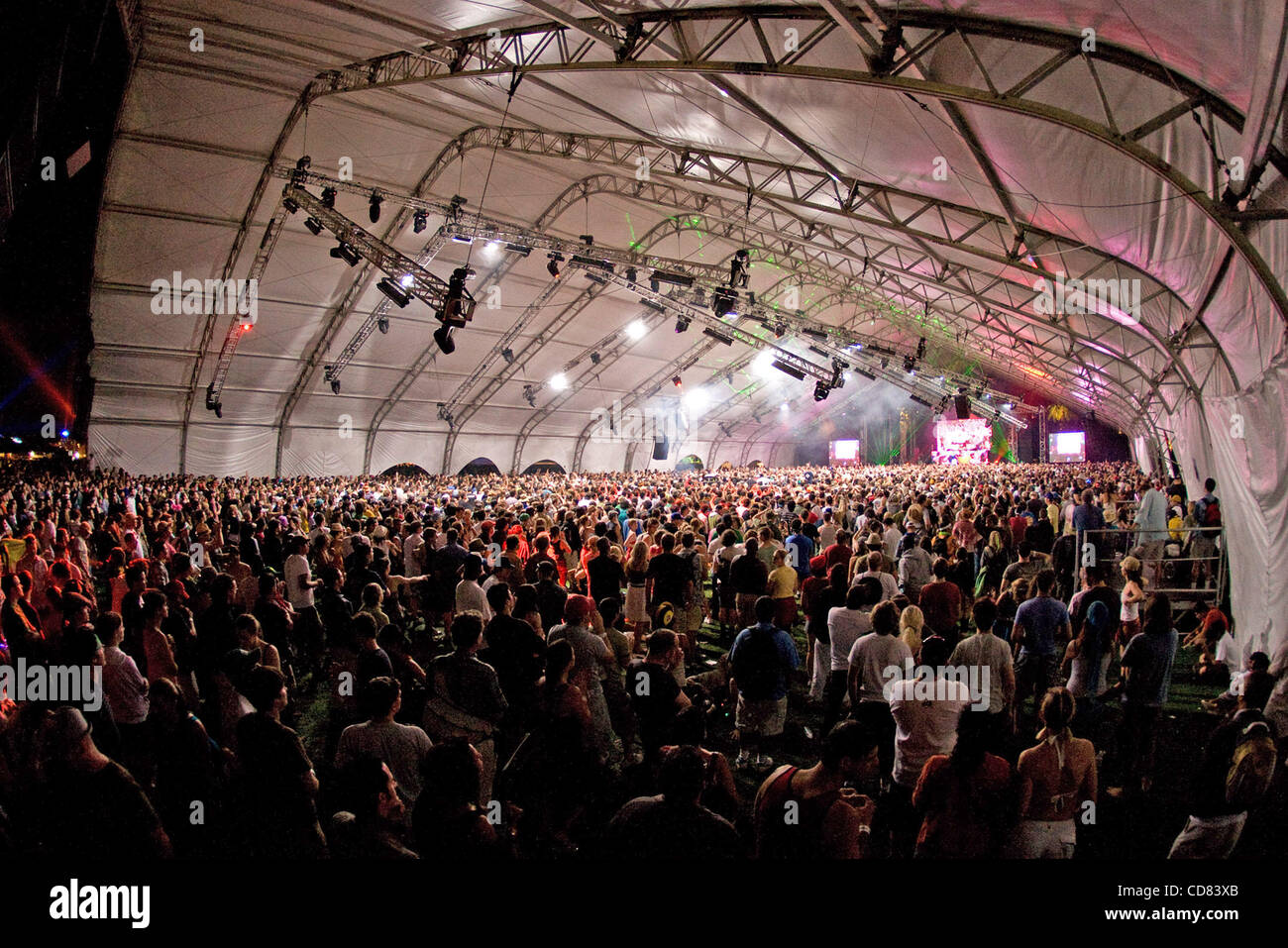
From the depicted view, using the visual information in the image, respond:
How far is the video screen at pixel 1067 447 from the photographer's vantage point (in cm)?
3441

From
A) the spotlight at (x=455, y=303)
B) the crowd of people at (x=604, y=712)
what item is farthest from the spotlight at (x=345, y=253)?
the crowd of people at (x=604, y=712)

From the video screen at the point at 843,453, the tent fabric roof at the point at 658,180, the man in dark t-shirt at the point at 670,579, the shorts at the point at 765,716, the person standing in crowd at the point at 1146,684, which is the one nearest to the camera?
the person standing in crowd at the point at 1146,684

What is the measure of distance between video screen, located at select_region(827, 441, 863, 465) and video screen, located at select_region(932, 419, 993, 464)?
4.91 meters

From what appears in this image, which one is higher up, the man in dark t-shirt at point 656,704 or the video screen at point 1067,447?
the video screen at point 1067,447

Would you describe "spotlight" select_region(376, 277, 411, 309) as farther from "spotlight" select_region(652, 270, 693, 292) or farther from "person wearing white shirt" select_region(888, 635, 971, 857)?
"person wearing white shirt" select_region(888, 635, 971, 857)

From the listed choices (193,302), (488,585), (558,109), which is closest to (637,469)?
(193,302)

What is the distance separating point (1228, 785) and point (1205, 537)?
7237 mm

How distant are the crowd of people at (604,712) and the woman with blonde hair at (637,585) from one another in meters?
0.03

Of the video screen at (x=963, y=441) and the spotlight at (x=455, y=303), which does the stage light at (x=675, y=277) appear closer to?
the spotlight at (x=455, y=303)

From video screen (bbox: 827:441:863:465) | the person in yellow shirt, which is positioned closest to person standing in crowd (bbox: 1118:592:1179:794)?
the person in yellow shirt

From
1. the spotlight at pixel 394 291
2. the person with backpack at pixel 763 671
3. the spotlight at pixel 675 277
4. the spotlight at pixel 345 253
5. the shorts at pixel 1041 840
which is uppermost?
the spotlight at pixel 675 277

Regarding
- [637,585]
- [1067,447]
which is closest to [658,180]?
[637,585]
